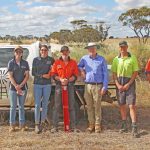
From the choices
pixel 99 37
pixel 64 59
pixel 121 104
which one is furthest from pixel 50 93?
pixel 99 37

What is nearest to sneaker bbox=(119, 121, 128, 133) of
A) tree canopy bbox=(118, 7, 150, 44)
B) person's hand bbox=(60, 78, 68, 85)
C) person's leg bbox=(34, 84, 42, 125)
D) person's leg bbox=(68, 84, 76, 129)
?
person's leg bbox=(68, 84, 76, 129)

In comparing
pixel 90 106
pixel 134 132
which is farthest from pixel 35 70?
pixel 134 132

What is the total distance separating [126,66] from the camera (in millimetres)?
7703

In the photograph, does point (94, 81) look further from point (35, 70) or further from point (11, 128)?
point (11, 128)

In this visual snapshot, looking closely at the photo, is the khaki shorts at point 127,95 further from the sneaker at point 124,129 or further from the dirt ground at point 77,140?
the dirt ground at point 77,140

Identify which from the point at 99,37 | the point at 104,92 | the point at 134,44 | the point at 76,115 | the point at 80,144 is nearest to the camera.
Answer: the point at 80,144

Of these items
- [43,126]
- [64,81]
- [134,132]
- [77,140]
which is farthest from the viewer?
[43,126]

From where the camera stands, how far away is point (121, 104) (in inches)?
309

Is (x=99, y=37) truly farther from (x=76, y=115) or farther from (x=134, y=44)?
(x=76, y=115)

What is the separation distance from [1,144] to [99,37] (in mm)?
33140

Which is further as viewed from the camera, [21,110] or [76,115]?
[76,115]

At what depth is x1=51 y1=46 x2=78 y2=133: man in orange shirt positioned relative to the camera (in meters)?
7.82

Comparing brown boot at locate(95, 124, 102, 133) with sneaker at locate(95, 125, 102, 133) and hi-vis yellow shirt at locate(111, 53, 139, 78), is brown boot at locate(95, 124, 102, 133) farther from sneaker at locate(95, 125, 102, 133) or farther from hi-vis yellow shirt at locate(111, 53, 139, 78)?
hi-vis yellow shirt at locate(111, 53, 139, 78)

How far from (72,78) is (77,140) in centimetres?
128
